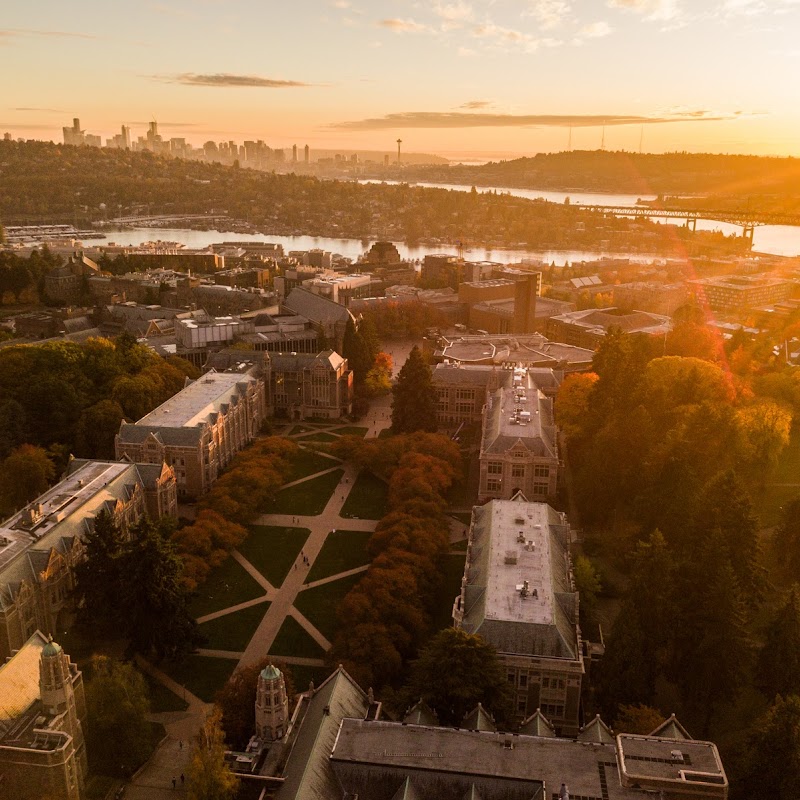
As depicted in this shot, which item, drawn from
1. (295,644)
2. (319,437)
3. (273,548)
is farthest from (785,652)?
(319,437)

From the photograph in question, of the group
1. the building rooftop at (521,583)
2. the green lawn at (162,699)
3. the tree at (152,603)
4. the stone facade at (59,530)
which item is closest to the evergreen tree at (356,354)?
the stone facade at (59,530)

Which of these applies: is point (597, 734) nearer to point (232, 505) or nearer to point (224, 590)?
point (224, 590)

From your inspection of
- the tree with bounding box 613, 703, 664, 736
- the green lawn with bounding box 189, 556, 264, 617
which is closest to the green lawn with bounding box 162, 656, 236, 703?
the green lawn with bounding box 189, 556, 264, 617

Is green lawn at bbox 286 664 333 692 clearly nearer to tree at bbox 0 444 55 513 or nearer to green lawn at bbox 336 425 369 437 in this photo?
tree at bbox 0 444 55 513

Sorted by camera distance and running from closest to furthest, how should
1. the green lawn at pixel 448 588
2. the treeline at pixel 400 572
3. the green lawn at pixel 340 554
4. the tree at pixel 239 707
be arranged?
the tree at pixel 239 707
the treeline at pixel 400 572
the green lawn at pixel 448 588
the green lawn at pixel 340 554

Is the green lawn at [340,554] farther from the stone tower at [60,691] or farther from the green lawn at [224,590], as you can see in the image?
the stone tower at [60,691]

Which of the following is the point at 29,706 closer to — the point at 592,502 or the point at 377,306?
the point at 592,502
